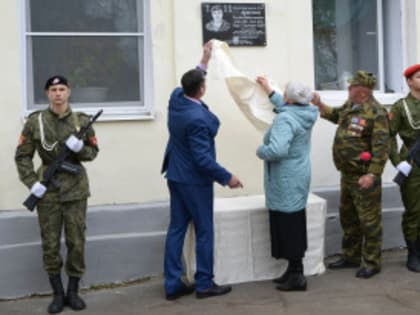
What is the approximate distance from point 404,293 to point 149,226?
2.23 meters

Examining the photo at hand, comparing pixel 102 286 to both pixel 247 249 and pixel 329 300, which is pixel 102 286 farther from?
pixel 329 300

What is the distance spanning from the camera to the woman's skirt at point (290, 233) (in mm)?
5086

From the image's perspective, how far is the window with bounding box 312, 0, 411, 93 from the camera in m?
6.62

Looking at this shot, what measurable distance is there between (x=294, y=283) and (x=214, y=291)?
2.19 feet

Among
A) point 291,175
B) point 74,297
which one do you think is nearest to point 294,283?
point 291,175

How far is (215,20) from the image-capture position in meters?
5.82

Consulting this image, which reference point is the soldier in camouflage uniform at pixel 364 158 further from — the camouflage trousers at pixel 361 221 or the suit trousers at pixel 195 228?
the suit trousers at pixel 195 228

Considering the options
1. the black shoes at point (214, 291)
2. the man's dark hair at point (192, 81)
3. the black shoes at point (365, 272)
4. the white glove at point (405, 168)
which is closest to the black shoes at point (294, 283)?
the black shoes at point (214, 291)

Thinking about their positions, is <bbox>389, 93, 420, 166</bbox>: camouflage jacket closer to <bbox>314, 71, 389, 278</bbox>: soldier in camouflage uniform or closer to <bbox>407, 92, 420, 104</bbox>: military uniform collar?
<bbox>407, 92, 420, 104</bbox>: military uniform collar

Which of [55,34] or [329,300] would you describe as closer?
[329,300]

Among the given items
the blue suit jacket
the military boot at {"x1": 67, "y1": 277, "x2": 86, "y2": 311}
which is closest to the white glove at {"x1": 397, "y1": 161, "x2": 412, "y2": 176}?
the blue suit jacket

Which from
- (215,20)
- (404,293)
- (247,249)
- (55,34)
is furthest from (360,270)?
(55,34)

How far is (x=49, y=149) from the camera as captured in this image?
471cm

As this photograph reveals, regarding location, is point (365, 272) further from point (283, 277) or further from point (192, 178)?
point (192, 178)
